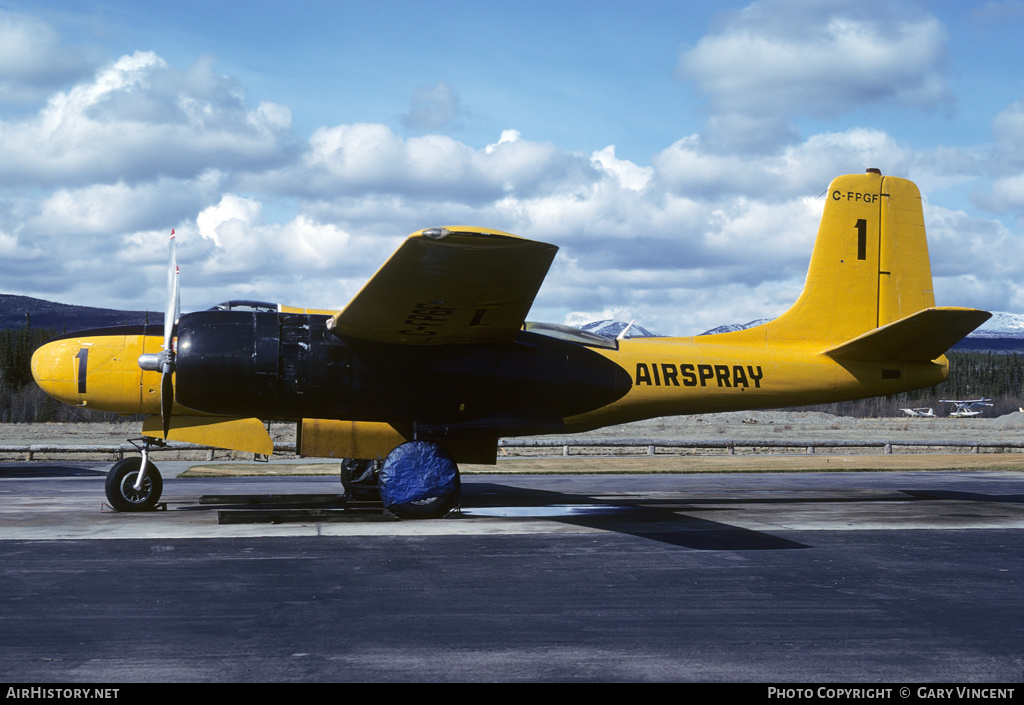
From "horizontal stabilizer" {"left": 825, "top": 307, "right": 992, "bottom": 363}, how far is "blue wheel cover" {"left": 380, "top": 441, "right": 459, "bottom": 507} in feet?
28.4

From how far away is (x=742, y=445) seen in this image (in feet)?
109

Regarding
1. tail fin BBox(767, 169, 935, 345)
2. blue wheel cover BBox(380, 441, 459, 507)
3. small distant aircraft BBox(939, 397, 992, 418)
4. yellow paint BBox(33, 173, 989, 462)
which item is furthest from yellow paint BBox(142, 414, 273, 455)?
small distant aircraft BBox(939, 397, 992, 418)

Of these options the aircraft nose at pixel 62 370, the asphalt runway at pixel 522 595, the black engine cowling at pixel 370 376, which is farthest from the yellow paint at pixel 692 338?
the asphalt runway at pixel 522 595

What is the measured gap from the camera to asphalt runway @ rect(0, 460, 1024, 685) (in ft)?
20.6

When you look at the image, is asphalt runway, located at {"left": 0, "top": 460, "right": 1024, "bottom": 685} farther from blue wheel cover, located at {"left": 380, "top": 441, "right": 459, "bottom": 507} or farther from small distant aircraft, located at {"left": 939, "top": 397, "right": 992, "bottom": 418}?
small distant aircraft, located at {"left": 939, "top": 397, "right": 992, "bottom": 418}

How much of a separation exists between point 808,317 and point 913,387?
2.50 m

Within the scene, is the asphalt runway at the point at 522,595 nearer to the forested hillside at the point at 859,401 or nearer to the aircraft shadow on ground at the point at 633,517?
the aircraft shadow on ground at the point at 633,517

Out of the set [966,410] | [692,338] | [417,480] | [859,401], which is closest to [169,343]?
[417,480]

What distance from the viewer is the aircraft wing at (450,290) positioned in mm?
10938

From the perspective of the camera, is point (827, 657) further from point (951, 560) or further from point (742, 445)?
point (742, 445)

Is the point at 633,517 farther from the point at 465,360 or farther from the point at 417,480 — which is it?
the point at 465,360

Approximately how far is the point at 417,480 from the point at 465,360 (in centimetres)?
221

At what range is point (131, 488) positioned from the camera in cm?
1527

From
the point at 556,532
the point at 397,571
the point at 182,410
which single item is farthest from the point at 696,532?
the point at 182,410
